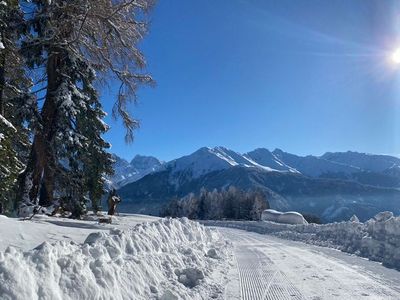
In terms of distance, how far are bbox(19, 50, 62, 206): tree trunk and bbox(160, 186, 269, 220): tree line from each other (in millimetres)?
78724

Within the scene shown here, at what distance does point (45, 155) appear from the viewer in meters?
17.2

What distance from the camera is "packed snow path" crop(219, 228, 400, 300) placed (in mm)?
7469

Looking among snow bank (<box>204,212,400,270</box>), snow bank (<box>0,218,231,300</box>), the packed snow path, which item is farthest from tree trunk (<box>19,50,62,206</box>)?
snow bank (<box>204,212,400,270</box>)

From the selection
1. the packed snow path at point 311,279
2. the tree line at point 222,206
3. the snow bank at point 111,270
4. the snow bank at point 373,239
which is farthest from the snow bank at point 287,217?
the snow bank at point 111,270

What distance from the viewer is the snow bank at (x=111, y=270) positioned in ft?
15.1

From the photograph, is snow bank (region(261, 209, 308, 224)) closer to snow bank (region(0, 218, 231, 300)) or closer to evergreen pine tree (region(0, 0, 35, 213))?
evergreen pine tree (region(0, 0, 35, 213))

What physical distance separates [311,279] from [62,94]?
1260cm

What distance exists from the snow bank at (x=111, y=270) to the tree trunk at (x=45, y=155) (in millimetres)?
8630

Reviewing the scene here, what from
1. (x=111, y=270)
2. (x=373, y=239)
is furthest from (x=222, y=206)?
(x=111, y=270)

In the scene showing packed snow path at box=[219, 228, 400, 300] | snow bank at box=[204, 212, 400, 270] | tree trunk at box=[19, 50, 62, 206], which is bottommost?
packed snow path at box=[219, 228, 400, 300]

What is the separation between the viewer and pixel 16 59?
13.8m

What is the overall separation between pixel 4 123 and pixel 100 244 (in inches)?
218

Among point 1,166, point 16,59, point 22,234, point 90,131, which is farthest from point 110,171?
point 22,234

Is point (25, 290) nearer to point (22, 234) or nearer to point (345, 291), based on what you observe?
point (22, 234)
